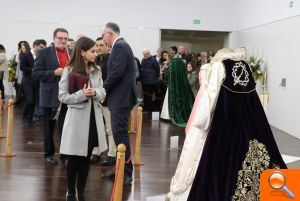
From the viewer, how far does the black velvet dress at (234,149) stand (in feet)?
13.4

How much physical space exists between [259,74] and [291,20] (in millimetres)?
1882

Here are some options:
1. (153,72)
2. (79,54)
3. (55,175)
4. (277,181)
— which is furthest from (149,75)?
(277,181)

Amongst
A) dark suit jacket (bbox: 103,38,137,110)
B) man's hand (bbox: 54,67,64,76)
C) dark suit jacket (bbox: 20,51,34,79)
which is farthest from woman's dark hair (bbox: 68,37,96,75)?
dark suit jacket (bbox: 20,51,34,79)

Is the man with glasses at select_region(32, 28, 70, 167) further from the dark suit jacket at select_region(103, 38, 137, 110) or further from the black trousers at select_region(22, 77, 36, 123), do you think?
the black trousers at select_region(22, 77, 36, 123)

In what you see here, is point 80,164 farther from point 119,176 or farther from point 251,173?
point 251,173

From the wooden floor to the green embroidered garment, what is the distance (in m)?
2.71

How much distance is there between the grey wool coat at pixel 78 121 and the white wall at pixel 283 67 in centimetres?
629

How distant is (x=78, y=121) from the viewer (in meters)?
4.34

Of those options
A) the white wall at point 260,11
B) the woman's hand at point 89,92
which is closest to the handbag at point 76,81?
the woman's hand at point 89,92

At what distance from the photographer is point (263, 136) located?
4.20m

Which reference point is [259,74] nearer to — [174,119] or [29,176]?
[174,119]

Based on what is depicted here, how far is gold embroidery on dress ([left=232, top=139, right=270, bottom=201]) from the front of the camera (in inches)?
161

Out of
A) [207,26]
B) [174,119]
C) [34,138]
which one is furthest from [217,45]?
[34,138]

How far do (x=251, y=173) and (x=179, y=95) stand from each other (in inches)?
282
